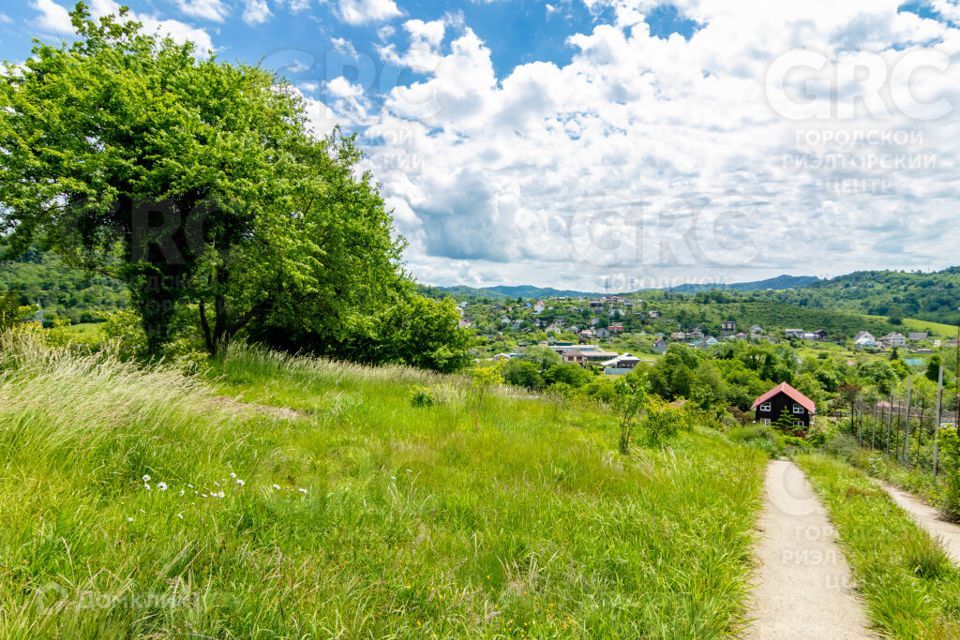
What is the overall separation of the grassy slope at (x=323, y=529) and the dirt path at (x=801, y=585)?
0.25 m

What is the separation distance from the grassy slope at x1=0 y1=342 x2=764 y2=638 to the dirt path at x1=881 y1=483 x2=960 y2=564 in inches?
75.8

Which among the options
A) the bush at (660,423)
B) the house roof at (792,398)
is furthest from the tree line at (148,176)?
the house roof at (792,398)

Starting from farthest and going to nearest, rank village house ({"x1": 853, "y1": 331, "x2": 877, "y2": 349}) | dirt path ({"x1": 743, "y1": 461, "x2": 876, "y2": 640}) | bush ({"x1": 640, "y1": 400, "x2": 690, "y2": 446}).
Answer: village house ({"x1": 853, "y1": 331, "x2": 877, "y2": 349}), bush ({"x1": 640, "y1": 400, "x2": 690, "y2": 446}), dirt path ({"x1": 743, "y1": 461, "x2": 876, "y2": 640})

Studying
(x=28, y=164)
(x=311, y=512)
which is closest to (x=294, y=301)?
(x=28, y=164)

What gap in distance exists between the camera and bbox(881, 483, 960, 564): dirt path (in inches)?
195

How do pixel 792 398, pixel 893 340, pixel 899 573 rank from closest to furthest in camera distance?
pixel 899 573 → pixel 792 398 → pixel 893 340

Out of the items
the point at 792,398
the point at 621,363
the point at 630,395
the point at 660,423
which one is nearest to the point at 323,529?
the point at 630,395

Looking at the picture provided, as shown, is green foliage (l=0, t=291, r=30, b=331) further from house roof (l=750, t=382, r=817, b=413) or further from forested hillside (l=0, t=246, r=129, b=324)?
house roof (l=750, t=382, r=817, b=413)

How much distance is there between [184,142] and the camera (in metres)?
9.80

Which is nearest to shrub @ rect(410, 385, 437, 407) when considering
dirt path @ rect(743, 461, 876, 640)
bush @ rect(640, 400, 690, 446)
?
bush @ rect(640, 400, 690, 446)

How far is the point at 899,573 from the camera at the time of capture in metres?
3.90

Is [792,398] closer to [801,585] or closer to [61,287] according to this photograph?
[801,585]

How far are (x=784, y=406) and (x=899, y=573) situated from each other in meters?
67.0

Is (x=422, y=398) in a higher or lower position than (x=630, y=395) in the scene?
lower
